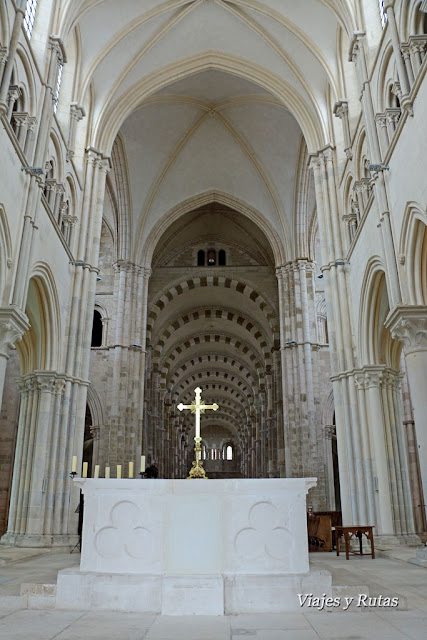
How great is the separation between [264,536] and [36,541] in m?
8.23

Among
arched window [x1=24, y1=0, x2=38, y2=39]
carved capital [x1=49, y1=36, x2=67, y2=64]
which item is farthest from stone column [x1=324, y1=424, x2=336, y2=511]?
arched window [x1=24, y1=0, x2=38, y2=39]

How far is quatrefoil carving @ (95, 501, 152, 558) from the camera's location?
17.1 feet

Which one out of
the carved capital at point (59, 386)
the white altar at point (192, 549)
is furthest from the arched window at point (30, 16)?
the white altar at point (192, 549)

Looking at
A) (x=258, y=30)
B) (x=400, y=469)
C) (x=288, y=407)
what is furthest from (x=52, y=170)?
(x=288, y=407)

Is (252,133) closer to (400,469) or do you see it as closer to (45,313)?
(45,313)

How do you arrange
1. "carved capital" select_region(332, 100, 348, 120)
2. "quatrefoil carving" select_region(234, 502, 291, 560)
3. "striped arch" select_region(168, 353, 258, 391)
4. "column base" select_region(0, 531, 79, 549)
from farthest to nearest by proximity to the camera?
1. "striped arch" select_region(168, 353, 258, 391)
2. "carved capital" select_region(332, 100, 348, 120)
3. "column base" select_region(0, 531, 79, 549)
4. "quatrefoil carving" select_region(234, 502, 291, 560)

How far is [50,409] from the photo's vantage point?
12.8 m

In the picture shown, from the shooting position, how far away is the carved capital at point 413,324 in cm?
909

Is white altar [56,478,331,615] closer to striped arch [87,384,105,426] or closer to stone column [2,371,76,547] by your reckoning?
stone column [2,371,76,547]

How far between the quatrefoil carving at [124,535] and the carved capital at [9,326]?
4.89 m

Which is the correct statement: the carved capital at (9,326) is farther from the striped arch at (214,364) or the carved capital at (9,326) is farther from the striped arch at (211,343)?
the striped arch at (214,364)

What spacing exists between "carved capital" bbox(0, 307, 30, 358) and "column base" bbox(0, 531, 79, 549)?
189 inches

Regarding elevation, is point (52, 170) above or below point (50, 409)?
above

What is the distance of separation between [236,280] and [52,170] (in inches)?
572
